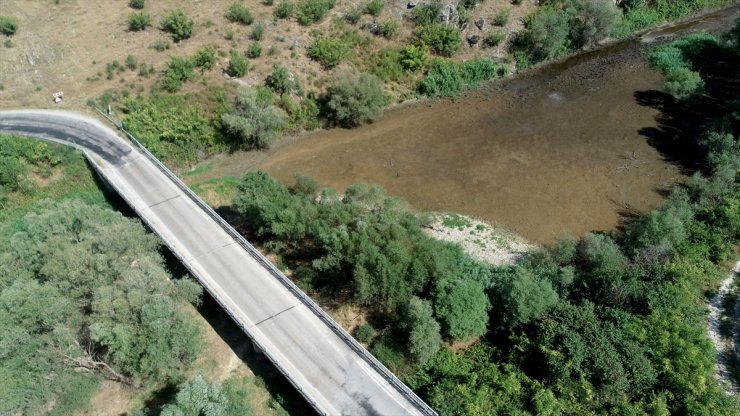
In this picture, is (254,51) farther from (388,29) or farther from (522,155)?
(522,155)

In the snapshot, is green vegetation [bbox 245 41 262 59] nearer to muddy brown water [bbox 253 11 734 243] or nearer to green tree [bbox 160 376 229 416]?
muddy brown water [bbox 253 11 734 243]

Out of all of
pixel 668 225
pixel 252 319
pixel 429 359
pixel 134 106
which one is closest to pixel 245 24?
pixel 134 106

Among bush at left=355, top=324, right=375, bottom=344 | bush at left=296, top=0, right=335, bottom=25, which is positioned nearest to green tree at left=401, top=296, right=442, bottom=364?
bush at left=355, top=324, right=375, bottom=344

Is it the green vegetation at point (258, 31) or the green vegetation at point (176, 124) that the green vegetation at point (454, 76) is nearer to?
the green vegetation at point (258, 31)

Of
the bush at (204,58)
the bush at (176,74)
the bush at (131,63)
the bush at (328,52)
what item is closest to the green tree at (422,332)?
the bush at (328,52)

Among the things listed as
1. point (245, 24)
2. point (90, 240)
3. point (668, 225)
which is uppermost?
point (245, 24)

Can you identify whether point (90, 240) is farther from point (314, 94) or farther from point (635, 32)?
point (635, 32)
